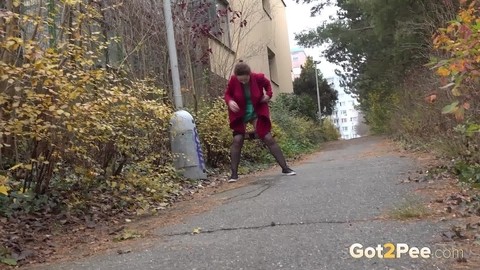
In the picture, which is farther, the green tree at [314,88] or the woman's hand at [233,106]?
the green tree at [314,88]

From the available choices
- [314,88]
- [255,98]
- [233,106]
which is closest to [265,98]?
[255,98]

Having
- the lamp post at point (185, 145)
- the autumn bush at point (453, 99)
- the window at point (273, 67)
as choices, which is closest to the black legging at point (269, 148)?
the lamp post at point (185, 145)

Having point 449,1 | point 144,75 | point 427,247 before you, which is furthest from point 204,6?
point 427,247

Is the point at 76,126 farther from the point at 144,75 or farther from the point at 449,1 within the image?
the point at 449,1

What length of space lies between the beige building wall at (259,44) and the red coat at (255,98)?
425 centimetres

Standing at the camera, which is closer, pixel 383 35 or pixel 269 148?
pixel 269 148

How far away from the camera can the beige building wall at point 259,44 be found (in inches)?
470

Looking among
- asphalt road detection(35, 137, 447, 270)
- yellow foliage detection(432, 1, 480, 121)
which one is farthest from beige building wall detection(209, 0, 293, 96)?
yellow foliage detection(432, 1, 480, 121)

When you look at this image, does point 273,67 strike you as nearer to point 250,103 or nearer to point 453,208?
point 250,103

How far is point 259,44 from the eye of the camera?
61.5ft

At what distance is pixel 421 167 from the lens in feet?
21.0

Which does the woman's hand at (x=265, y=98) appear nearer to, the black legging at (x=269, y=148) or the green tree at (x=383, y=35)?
the black legging at (x=269, y=148)

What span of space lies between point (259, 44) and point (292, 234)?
15690 mm

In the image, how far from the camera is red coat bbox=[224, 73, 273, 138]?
6.72 meters
